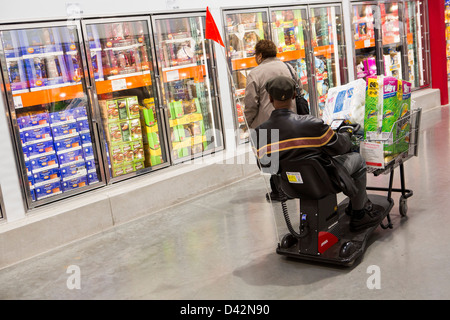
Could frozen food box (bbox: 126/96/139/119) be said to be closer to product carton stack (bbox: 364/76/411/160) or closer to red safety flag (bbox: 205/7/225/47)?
red safety flag (bbox: 205/7/225/47)

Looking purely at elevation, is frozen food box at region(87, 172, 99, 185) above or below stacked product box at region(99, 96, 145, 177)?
below

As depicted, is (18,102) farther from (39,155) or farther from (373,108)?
(373,108)

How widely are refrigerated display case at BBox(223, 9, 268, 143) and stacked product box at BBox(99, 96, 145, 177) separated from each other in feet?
4.71

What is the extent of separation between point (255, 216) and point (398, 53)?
6.40m

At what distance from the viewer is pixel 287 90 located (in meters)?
3.77

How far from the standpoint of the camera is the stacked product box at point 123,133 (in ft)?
18.9

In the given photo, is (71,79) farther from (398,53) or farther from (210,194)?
(398,53)

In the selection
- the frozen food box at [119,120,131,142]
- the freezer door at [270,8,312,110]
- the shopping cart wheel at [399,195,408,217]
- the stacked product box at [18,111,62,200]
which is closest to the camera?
the shopping cart wheel at [399,195,408,217]

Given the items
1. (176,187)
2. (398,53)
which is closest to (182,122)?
(176,187)

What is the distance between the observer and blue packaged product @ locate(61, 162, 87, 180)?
545 cm

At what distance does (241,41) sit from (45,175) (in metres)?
3.22

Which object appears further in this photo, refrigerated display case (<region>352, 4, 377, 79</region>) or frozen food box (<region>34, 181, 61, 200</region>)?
refrigerated display case (<region>352, 4, 377, 79</region>)

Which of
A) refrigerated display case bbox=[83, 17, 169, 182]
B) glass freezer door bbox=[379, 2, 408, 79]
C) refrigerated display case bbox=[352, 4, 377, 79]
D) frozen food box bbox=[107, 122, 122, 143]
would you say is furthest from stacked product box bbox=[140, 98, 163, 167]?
glass freezer door bbox=[379, 2, 408, 79]

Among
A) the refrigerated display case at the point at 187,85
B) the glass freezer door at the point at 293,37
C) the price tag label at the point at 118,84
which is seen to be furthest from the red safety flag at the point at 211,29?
the glass freezer door at the point at 293,37
